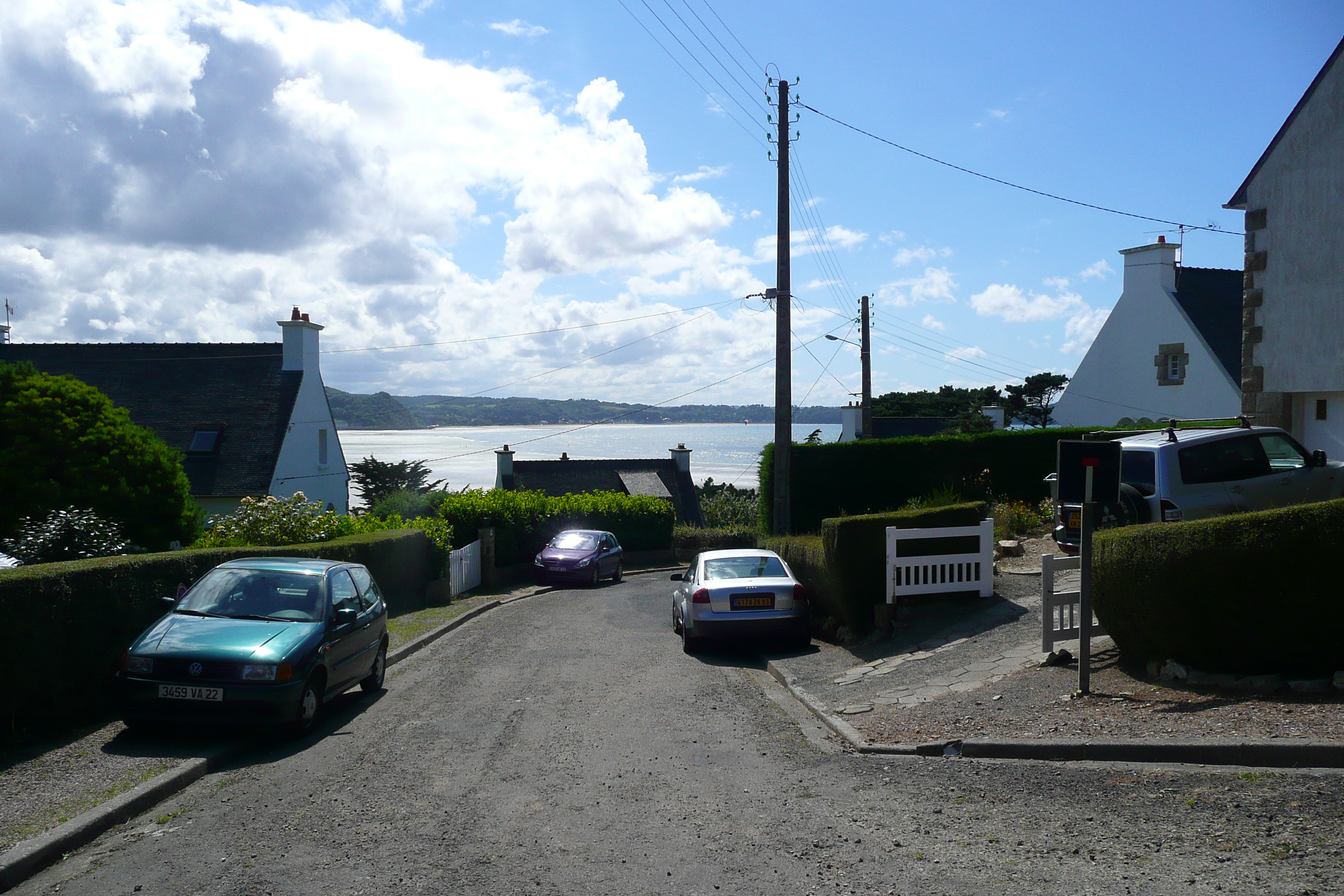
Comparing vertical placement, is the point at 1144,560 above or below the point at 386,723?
above

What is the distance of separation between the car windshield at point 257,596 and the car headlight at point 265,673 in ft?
3.04

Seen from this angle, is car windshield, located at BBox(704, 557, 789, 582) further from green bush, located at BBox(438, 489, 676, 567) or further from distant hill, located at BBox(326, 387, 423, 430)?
distant hill, located at BBox(326, 387, 423, 430)

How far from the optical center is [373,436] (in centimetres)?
15950

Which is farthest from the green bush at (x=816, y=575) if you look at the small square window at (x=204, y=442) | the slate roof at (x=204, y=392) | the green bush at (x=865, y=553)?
the small square window at (x=204, y=442)

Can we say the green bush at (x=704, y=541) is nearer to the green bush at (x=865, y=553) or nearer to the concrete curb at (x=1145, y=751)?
the green bush at (x=865, y=553)

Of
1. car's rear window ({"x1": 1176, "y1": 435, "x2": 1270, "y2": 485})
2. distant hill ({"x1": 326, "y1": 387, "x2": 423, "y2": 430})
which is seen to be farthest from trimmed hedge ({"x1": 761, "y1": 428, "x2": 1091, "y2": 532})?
distant hill ({"x1": 326, "y1": 387, "x2": 423, "y2": 430})

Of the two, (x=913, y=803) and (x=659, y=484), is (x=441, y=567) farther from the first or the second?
(x=659, y=484)

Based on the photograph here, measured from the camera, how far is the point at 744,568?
44.9ft

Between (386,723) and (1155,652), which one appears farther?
(386,723)

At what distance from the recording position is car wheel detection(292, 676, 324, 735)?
26.5ft

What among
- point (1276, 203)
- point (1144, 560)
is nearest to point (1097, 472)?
point (1144, 560)

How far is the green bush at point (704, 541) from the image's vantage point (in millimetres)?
37281

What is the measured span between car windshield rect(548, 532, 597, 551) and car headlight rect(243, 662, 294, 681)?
1970 centimetres

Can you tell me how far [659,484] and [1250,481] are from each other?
35089 millimetres
